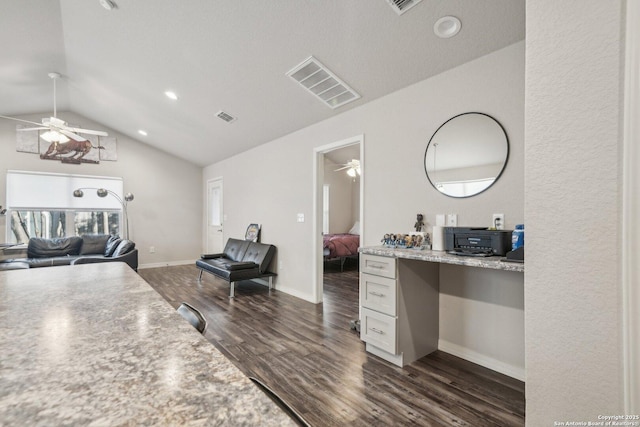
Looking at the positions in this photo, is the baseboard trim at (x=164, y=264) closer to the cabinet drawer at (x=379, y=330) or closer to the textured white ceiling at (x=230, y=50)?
the textured white ceiling at (x=230, y=50)

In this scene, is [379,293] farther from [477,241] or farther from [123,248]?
[123,248]

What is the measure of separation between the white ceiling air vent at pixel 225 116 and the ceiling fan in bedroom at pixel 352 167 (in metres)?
2.72

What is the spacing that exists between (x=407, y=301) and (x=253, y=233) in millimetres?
3527

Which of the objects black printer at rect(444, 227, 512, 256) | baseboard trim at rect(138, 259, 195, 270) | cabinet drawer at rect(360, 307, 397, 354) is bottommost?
baseboard trim at rect(138, 259, 195, 270)

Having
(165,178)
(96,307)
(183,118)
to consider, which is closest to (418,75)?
(96,307)

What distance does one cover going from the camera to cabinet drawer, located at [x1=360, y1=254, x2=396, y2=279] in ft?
7.45

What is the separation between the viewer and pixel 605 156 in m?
1.03

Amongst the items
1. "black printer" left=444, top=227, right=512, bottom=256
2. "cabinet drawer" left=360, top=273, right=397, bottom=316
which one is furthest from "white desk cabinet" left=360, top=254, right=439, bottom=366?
"black printer" left=444, top=227, right=512, bottom=256

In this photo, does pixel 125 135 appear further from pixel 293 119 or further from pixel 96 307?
pixel 96 307

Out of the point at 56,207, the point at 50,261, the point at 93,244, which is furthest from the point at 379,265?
the point at 56,207

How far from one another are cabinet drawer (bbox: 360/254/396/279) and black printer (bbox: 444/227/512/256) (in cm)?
45

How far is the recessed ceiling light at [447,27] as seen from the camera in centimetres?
207

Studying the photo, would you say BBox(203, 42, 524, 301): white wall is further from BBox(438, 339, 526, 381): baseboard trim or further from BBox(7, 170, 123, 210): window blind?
BBox(7, 170, 123, 210): window blind

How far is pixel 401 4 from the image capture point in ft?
6.63
